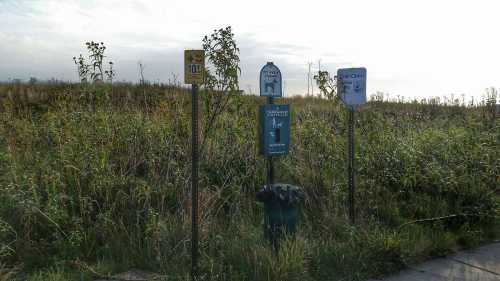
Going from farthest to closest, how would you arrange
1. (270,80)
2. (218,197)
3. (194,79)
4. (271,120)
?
(218,197) < (270,80) < (271,120) < (194,79)

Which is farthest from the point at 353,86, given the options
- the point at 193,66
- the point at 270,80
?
the point at 193,66

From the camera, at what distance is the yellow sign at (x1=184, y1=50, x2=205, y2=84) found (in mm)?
4625

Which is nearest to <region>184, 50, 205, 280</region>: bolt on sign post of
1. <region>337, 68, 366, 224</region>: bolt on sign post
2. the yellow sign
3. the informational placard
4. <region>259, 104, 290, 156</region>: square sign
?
the yellow sign

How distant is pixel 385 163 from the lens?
26.6ft

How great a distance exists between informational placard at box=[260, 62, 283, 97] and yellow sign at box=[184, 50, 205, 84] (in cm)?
104

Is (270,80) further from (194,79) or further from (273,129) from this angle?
(194,79)

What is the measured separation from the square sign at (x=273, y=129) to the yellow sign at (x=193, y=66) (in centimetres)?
91

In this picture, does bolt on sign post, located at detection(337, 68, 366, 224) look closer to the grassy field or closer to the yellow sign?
the grassy field

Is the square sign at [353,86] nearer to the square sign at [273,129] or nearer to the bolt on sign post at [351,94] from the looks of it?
the bolt on sign post at [351,94]

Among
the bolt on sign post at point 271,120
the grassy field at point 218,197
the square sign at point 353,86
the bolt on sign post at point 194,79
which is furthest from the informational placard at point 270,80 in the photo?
the square sign at point 353,86

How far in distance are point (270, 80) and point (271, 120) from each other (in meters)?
0.47

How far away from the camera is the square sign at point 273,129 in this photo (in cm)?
532

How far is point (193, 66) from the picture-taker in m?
4.64

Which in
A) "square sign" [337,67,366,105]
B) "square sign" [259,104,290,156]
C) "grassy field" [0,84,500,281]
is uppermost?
"square sign" [337,67,366,105]
